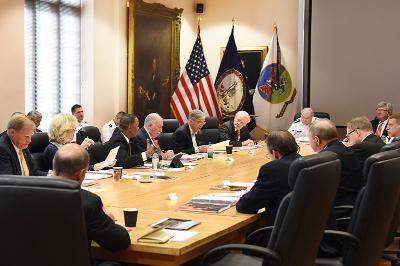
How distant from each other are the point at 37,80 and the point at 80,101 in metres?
0.98

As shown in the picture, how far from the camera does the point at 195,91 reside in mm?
10461

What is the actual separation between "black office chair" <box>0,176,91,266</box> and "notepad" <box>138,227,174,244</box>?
615 millimetres

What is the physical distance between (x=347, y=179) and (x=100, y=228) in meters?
2.49

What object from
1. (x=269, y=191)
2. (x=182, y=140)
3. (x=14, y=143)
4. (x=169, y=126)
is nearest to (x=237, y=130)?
(x=169, y=126)

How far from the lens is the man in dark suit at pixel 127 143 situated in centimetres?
617

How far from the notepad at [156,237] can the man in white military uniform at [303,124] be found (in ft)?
22.1

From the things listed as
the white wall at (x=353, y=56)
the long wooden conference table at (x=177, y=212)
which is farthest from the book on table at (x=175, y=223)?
the white wall at (x=353, y=56)

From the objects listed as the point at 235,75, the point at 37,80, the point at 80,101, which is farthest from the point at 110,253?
the point at 235,75

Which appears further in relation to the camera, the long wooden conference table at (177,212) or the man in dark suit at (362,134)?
the man in dark suit at (362,134)

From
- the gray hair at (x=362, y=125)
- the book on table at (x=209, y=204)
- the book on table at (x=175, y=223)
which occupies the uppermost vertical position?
the gray hair at (x=362, y=125)

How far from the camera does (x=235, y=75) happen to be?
36.1ft

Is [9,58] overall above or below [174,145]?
above

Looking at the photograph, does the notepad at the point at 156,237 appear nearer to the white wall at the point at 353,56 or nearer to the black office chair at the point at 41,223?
the black office chair at the point at 41,223

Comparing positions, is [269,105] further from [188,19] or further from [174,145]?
[174,145]
